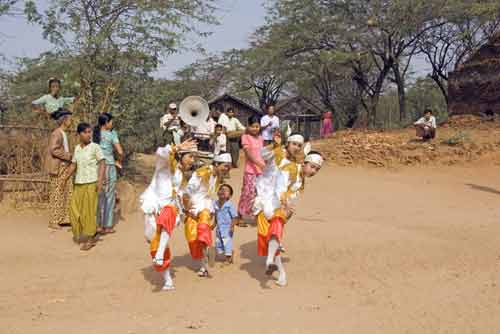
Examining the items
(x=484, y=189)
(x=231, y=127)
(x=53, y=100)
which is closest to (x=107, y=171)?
(x=53, y=100)

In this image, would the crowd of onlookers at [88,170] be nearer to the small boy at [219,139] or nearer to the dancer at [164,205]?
the dancer at [164,205]

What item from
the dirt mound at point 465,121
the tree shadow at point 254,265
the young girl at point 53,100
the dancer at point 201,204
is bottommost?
the tree shadow at point 254,265

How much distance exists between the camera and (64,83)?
10.7 meters

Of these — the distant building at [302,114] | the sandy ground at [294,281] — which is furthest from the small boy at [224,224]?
the distant building at [302,114]

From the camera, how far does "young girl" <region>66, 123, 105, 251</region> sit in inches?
296

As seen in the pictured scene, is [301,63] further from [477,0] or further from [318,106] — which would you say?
[318,106]

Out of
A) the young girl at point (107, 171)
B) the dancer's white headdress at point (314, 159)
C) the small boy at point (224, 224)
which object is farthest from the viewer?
the young girl at point (107, 171)

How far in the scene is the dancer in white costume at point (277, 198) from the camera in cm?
565

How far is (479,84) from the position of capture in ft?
57.3

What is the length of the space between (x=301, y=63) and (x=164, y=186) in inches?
815

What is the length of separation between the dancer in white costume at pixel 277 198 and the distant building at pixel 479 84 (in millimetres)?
13419

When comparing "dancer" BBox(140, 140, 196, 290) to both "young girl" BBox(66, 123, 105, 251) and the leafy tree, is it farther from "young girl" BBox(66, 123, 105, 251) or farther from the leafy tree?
the leafy tree

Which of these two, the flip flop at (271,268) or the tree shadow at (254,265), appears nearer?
the flip flop at (271,268)

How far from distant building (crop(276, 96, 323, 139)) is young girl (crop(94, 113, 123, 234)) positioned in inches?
989
